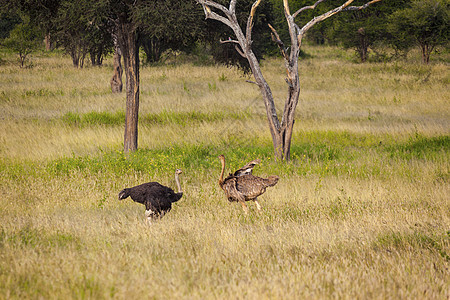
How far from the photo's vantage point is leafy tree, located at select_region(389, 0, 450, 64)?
123ft

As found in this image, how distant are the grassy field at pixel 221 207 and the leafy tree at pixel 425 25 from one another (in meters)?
20.0

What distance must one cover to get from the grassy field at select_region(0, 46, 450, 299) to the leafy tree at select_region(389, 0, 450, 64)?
65.6 feet

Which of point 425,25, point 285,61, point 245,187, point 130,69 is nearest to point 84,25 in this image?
point 130,69

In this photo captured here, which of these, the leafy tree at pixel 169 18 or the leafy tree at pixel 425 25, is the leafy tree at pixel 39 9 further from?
the leafy tree at pixel 425 25

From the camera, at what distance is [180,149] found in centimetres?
1266

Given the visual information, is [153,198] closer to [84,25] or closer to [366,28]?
[84,25]

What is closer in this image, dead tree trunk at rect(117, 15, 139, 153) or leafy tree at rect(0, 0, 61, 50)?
leafy tree at rect(0, 0, 61, 50)

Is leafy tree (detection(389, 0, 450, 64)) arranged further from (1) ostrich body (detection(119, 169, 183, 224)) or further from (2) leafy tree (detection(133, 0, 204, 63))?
(1) ostrich body (detection(119, 169, 183, 224))

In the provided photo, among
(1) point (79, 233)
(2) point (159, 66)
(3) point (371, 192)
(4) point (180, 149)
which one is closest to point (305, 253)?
(1) point (79, 233)

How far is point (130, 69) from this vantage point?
1212 cm

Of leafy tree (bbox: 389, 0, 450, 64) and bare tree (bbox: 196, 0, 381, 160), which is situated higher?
leafy tree (bbox: 389, 0, 450, 64)

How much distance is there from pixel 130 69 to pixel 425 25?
3253 centimetres

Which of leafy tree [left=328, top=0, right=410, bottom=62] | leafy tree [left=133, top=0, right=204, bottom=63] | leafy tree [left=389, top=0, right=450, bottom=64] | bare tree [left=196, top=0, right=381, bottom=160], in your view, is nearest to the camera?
leafy tree [left=133, top=0, right=204, bottom=63]

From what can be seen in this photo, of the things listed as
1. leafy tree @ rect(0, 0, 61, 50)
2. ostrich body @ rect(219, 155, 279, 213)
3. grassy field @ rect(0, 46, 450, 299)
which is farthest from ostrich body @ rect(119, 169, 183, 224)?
leafy tree @ rect(0, 0, 61, 50)
